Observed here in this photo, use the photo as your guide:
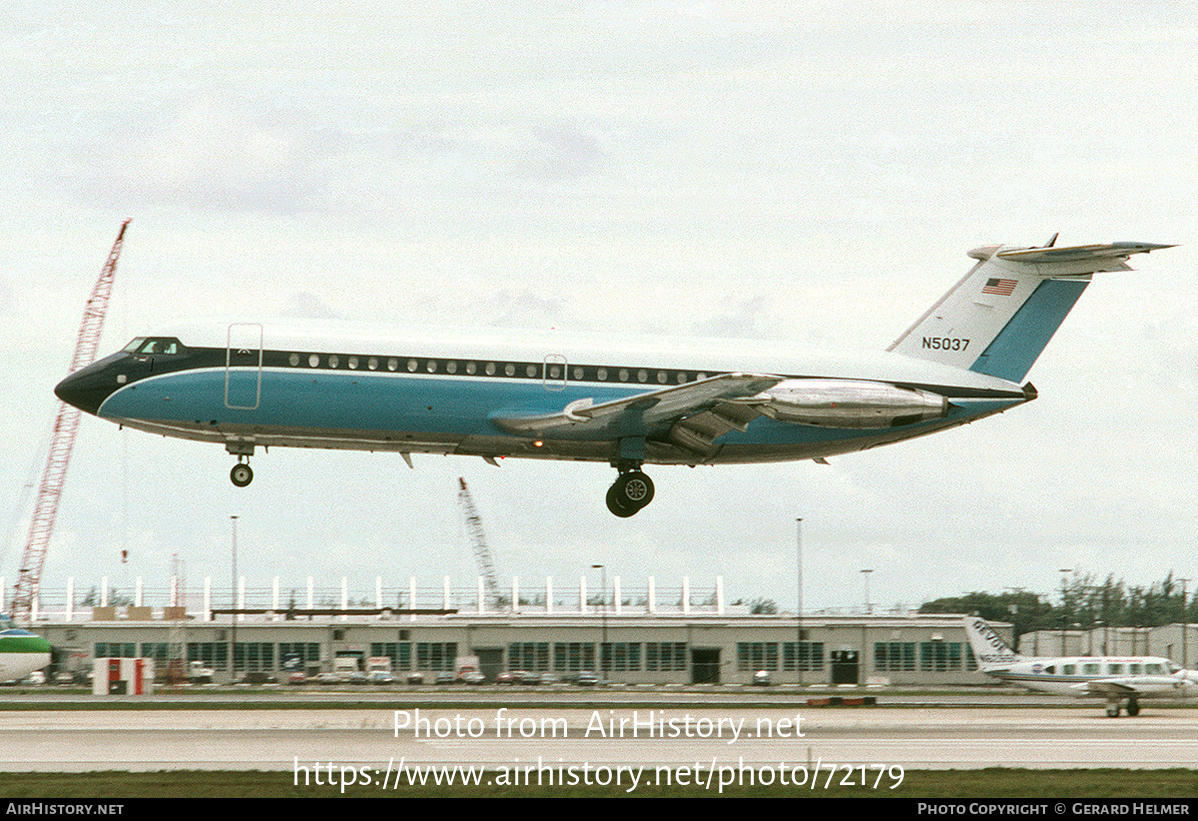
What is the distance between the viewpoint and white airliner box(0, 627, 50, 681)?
7650 centimetres

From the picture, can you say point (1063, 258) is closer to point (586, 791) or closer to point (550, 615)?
point (586, 791)

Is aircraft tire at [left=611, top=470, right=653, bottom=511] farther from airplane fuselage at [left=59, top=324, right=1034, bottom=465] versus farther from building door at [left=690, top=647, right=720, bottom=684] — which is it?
building door at [left=690, top=647, right=720, bottom=684]

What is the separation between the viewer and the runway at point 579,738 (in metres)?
34.2

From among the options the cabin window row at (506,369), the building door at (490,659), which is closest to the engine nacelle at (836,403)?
the cabin window row at (506,369)

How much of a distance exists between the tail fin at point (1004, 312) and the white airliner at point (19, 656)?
57608 mm

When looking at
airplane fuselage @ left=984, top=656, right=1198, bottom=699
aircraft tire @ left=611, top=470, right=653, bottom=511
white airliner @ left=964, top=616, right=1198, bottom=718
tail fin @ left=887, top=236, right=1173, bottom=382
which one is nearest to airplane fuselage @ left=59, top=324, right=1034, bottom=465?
aircraft tire @ left=611, top=470, right=653, bottom=511

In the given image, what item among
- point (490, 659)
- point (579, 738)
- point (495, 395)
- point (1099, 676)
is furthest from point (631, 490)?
point (490, 659)

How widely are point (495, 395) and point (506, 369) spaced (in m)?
0.78

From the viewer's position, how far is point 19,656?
7675 centimetres

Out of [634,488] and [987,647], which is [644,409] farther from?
[987,647]

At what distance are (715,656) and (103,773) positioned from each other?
6625 cm

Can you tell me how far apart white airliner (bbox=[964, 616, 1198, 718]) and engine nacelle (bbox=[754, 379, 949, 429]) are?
89.7 feet

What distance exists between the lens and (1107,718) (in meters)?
55.2
